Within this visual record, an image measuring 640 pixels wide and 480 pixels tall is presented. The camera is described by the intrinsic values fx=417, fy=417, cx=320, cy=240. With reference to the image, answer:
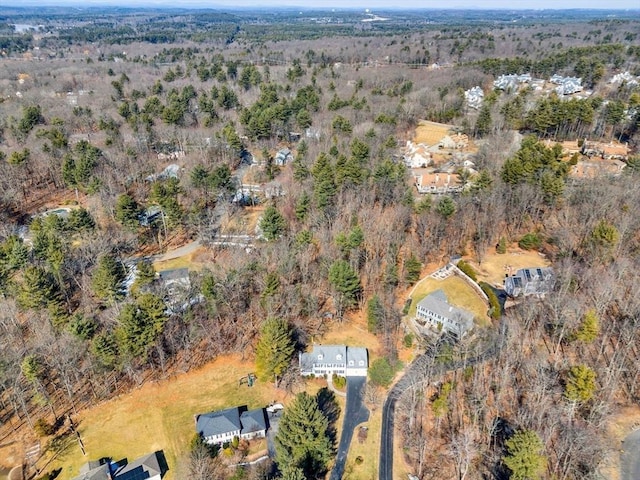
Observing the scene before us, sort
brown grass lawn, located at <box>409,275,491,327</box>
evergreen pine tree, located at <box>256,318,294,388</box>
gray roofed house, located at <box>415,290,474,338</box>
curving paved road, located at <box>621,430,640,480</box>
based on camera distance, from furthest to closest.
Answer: brown grass lawn, located at <box>409,275,491,327</box>
gray roofed house, located at <box>415,290,474,338</box>
evergreen pine tree, located at <box>256,318,294,388</box>
curving paved road, located at <box>621,430,640,480</box>

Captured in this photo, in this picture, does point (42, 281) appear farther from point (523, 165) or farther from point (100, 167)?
point (523, 165)

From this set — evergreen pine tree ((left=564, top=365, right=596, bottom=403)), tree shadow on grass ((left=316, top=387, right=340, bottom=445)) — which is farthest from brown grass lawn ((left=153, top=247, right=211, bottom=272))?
evergreen pine tree ((left=564, top=365, right=596, bottom=403))

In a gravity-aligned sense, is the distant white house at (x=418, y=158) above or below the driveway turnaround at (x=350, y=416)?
above

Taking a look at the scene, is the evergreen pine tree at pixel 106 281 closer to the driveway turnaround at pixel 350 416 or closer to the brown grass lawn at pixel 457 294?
the driveway turnaround at pixel 350 416

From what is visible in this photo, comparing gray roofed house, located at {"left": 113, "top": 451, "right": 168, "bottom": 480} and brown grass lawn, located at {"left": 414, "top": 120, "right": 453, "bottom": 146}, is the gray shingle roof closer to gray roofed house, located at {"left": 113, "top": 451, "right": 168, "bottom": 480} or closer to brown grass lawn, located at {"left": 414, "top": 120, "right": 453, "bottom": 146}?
gray roofed house, located at {"left": 113, "top": 451, "right": 168, "bottom": 480}

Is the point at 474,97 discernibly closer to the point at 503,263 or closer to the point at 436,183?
the point at 436,183

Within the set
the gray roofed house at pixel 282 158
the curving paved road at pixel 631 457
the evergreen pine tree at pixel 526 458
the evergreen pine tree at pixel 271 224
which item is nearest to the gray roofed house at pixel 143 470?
the evergreen pine tree at pixel 526 458

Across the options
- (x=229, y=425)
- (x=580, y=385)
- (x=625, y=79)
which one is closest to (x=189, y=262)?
(x=229, y=425)
